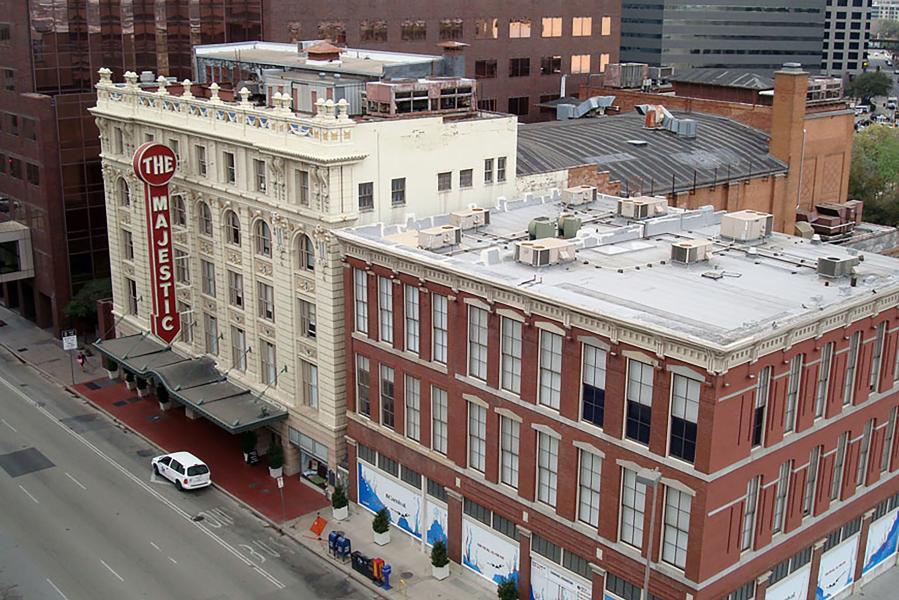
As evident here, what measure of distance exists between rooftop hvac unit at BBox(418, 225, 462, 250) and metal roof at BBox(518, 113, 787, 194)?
1712 cm

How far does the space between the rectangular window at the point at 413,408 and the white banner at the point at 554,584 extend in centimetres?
896

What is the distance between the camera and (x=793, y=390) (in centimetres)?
4119

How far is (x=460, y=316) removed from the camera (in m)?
46.8

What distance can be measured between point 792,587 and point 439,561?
15.8m

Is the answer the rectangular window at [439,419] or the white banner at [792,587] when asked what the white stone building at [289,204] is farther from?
the white banner at [792,587]

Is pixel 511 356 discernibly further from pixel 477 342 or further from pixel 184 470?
pixel 184 470

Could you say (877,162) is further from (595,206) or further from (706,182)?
(595,206)

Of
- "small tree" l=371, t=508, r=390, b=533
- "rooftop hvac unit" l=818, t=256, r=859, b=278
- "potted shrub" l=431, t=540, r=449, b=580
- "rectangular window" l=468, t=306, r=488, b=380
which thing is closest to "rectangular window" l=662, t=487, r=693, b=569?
"rectangular window" l=468, t=306, r=488, b=380

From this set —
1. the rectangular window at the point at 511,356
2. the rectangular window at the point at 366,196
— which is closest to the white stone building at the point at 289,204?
the rectangular window at the point at 366,196

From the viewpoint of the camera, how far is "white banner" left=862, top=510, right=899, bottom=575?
49.0 m

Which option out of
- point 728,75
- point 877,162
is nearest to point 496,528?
point 728,75

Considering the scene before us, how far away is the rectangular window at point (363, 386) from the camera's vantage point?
176ft

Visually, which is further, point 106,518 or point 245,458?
point 245,458

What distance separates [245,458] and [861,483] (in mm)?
34045
